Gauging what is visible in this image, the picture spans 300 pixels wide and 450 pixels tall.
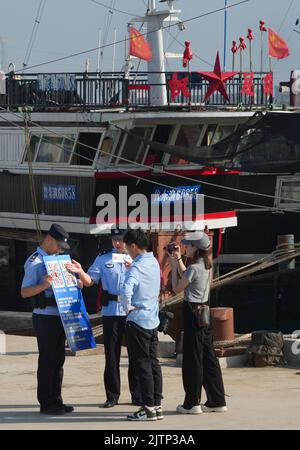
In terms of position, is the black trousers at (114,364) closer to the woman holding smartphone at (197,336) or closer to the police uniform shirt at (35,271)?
the woman holding smartphone at (197,336)

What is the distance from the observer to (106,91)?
65.5ft

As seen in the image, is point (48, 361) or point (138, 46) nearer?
point (48, 361)

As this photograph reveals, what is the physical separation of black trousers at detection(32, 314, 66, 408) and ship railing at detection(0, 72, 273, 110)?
10296 millimetres

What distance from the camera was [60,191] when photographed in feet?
66.0

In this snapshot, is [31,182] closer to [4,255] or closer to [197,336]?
[4,255]

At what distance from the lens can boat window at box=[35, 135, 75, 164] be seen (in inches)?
787

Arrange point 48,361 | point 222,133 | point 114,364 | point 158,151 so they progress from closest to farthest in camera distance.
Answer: point 48,361
point 114,364
point 158,151
point 222,133

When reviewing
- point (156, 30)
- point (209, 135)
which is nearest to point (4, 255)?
point (209, 135)

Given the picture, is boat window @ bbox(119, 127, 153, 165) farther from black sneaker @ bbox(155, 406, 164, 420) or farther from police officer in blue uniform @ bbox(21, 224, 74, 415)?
black sneaker @ bbox(155, 406, 164, 420)

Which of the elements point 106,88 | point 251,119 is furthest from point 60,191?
point 251,119

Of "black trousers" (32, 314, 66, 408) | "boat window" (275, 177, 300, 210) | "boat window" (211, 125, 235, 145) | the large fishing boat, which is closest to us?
"black trousers" (32, 314, 66, 408)

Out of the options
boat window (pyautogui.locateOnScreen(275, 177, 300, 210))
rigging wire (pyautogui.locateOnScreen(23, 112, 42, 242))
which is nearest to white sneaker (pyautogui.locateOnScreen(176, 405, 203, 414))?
rigging wire (pyautogui.locateOnScreen(23, 112, 42, 242))

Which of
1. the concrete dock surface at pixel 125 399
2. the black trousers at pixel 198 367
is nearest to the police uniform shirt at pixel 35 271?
the concrete dock surface at pixel 125 399

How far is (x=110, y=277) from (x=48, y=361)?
0.97m
